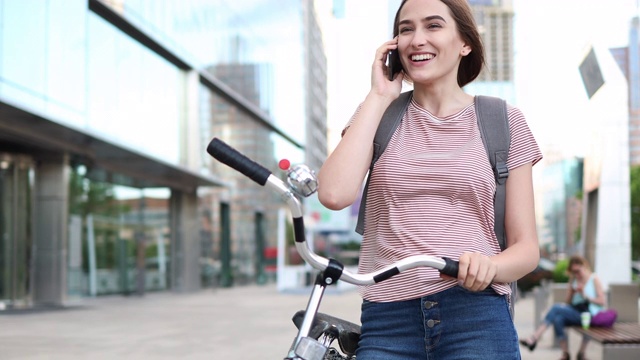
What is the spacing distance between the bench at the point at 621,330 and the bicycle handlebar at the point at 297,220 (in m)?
6.69

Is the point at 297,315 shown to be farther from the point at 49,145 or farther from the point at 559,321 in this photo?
the point at 49,145

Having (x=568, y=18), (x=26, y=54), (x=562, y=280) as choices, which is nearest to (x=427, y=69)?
(x=568, y=18)

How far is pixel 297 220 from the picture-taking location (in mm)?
1803

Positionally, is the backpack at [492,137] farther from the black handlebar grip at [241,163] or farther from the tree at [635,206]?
the tree at [635,206]

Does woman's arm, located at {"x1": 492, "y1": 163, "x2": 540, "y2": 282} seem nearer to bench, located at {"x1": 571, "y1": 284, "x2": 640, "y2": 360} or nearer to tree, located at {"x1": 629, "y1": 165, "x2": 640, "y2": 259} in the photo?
bench, located at {"x1": 571, "y1": 284, "x2": 640, "y2": 360}

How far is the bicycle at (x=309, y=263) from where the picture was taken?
1.73 meters

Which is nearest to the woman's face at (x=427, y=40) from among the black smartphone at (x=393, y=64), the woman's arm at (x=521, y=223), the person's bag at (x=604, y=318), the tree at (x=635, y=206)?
the black smartphone at (x=393, y=64)

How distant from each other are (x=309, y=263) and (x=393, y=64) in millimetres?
756

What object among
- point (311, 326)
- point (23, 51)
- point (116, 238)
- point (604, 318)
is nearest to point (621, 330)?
point (604, 318)

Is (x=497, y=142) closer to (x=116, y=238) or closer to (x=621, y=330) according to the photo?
(x=621, y=330)

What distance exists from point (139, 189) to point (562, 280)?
1337 cm

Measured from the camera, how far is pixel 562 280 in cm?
2275

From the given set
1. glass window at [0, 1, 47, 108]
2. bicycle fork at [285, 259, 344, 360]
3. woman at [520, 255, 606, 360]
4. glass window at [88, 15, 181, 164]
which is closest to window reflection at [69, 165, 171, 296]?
glass window at [88, 15, 181, 164]

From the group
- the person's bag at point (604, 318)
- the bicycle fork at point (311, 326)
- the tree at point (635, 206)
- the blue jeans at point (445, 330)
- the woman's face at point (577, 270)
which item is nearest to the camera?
the bicycle fork at point (311, 326)
